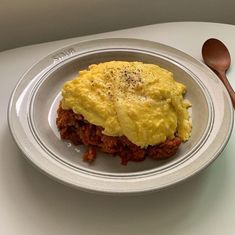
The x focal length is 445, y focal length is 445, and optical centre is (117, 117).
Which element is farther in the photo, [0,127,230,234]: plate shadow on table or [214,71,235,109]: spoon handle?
[214,71,235,109]: spoon handle

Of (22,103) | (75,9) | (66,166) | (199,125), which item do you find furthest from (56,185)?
(75,9)

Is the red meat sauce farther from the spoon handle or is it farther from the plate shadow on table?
the spoon handle

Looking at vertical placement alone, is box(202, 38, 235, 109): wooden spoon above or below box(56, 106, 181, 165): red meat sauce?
above

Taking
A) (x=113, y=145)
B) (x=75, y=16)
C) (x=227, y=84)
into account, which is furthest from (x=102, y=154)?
(x=75, y=16)

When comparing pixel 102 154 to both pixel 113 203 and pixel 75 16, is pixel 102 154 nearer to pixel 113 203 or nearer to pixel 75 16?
pixel 113 203

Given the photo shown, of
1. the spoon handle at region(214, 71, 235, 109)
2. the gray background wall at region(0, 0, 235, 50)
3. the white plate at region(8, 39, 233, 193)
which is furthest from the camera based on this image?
the gray background wall at region(0, 0, 235, 50)

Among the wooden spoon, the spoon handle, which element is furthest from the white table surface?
the wooden spoon
